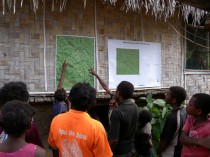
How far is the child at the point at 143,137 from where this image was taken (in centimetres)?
409

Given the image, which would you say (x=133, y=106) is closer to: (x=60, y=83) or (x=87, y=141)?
(x=87, y=141)

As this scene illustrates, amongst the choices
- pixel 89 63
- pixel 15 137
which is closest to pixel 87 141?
pixel 15 137

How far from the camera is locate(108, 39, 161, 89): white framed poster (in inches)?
238

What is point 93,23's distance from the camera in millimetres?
5789

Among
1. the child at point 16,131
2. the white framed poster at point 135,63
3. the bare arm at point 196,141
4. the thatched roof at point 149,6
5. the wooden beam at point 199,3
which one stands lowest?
the bare arm at point 196,141

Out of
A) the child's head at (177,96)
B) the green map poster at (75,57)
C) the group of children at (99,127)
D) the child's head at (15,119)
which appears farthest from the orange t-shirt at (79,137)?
the green map poster at (75,57)

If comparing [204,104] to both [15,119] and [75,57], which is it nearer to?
[15,119]

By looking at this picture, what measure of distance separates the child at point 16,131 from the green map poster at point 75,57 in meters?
3.35

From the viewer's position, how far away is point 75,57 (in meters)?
5.54

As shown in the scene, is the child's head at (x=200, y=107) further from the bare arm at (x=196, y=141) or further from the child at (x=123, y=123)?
the child at (x=123, y=123)

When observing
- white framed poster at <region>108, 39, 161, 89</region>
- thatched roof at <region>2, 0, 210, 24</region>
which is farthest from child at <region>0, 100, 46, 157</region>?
white framed poster at <region>108, 39, 161, 89</region>

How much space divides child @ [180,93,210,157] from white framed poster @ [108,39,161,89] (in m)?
3.15

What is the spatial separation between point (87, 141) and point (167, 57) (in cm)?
494

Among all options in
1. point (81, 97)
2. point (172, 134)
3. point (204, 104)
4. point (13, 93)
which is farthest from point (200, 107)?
point (13, 93)
